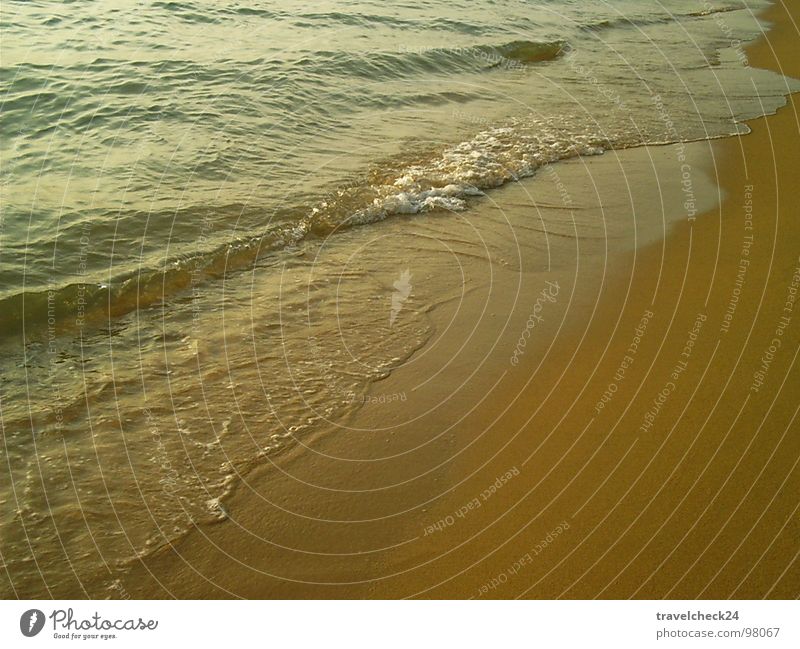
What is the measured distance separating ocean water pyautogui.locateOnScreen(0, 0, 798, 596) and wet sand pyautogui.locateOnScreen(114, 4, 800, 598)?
0.40m

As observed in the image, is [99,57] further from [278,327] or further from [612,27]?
[612,27]

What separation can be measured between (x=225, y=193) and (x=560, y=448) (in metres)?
5.49

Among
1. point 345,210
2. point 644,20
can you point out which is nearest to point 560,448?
point 345,210

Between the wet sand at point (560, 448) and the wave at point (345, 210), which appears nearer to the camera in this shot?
the wet sand at point (560, 448)

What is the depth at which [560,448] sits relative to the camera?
5.20 m

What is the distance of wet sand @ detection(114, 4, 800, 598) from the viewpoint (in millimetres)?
4293

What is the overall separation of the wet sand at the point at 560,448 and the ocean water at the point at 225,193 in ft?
1.30

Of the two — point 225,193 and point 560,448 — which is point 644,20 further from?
point 560,448

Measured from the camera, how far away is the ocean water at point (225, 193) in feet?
17.0

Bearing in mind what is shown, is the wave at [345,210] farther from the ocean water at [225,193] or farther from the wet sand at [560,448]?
the wet sand at [560,448]

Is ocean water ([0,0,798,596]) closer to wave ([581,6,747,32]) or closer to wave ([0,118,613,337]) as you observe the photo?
wave ([0,118,613,337])

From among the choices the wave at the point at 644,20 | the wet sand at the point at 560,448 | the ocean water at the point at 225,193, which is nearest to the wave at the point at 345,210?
the ocean water at the point at 225,193

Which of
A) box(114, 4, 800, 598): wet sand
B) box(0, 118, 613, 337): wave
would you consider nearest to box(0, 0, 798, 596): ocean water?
box(0, 118, 613, 337): wave

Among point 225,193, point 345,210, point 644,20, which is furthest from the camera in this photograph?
point 644,20
